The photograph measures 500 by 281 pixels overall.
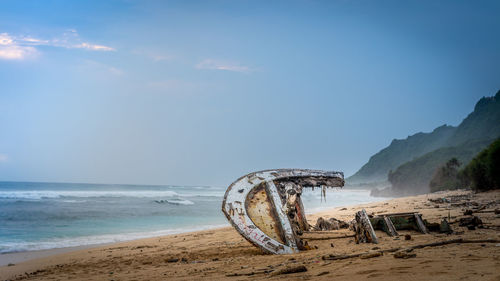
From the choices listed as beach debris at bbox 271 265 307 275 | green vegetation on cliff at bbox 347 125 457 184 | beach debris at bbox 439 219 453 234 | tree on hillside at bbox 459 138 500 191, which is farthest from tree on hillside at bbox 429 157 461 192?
green vegetation on cliff at bbox 347 125 457 184

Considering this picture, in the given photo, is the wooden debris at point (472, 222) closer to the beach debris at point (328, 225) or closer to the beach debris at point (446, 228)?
the beach debris at point (446, 228)

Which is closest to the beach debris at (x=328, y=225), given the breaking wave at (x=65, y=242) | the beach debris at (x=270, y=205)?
the beach debris at (x=270, y=205)

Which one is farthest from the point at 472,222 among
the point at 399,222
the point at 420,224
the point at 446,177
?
the point at 446,177

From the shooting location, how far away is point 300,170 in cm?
802

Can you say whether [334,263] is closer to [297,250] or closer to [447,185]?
[297,250]

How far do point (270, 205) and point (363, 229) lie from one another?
182 cm

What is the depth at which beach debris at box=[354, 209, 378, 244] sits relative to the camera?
5.95m

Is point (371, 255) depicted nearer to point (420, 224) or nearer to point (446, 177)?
point (420, 224)

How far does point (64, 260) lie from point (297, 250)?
5.41m

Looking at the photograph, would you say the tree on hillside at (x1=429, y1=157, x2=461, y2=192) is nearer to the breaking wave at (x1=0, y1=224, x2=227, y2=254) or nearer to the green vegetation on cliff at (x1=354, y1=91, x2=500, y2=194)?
the green vegetation on cliff at (x1=354, y1=91, x2=500, y2=194)

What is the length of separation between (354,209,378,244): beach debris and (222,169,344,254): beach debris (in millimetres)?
1041

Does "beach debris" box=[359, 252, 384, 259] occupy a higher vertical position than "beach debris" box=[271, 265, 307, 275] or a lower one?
higher

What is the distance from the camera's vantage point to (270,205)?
22.2 ft

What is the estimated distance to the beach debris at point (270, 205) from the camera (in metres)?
6.02
